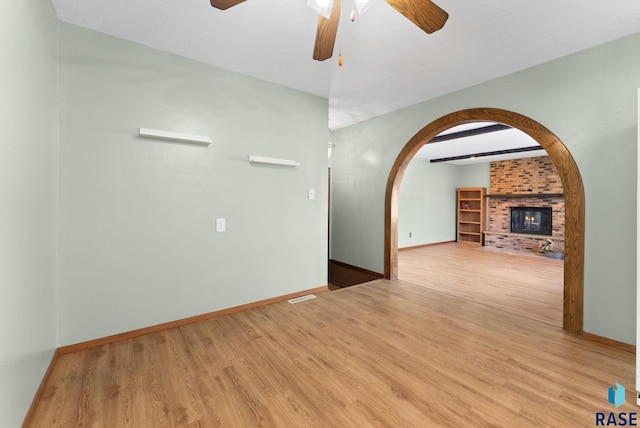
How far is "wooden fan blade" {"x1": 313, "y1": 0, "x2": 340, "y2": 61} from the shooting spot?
1.56 meters

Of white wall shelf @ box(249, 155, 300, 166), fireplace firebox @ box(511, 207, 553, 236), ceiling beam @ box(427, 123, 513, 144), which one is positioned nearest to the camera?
white wall shelf @ box(249, 155, 300, 166)

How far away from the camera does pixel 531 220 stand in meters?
7.87

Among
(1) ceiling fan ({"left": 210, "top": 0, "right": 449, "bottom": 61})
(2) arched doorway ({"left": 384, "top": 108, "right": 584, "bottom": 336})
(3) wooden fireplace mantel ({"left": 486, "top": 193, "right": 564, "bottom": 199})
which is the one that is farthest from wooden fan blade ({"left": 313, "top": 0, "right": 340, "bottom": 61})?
(3) wooden fireplace mantel ({"left": 486, "top": 193, "right": 564, "bottom": 199})

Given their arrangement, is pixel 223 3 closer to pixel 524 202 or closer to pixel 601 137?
pixel 601 137

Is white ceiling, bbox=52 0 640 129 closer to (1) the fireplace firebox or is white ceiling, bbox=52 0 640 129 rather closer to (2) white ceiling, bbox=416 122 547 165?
(2) white ceiling, bbox=416 122 547 165

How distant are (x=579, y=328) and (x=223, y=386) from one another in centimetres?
305

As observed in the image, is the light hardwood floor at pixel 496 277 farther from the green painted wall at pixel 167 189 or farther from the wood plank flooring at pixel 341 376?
the green painted wall at pixel 167 189

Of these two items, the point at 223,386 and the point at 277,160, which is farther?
the point at 277,160

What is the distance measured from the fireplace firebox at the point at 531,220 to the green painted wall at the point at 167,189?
286 inches

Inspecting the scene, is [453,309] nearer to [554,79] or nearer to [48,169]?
[554,79]

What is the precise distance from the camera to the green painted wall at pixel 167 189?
228cm

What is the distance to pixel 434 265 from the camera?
564 centimetres

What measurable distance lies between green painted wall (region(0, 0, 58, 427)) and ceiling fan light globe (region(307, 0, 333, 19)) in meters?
1.35

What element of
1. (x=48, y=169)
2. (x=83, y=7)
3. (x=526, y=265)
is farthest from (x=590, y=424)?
(x=526, y=265)
